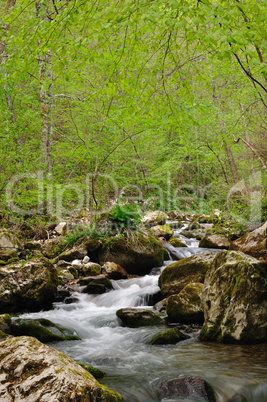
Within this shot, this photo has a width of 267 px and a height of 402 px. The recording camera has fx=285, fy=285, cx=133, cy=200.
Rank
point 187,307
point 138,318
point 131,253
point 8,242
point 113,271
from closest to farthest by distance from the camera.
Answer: point 187,307
point 138,318
point 113,271
point 131,253
point 8,242

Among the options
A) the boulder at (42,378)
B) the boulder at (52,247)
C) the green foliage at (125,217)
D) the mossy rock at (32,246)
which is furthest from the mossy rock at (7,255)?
the boulder at (42,378)

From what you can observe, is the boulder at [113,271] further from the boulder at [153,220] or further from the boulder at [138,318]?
the boulder at [153,220]

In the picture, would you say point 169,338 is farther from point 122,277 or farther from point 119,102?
point 119,102

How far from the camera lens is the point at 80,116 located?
12328 mm

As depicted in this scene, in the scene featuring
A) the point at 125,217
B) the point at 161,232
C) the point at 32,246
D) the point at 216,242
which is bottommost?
the point at 216,242

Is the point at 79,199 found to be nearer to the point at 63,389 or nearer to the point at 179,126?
the point at 179,126

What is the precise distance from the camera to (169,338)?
180 inches

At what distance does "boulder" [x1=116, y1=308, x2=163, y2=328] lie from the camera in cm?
546

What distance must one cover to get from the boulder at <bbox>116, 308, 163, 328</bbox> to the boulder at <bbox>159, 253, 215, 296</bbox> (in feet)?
3.98

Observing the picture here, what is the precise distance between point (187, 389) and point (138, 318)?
2664 millimetres

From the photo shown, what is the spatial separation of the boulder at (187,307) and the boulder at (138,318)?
31cm

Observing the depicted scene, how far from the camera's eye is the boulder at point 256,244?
7.09 m

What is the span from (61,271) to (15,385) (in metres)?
6.73

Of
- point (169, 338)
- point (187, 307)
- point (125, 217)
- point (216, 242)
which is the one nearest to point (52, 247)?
point (125, 217)
